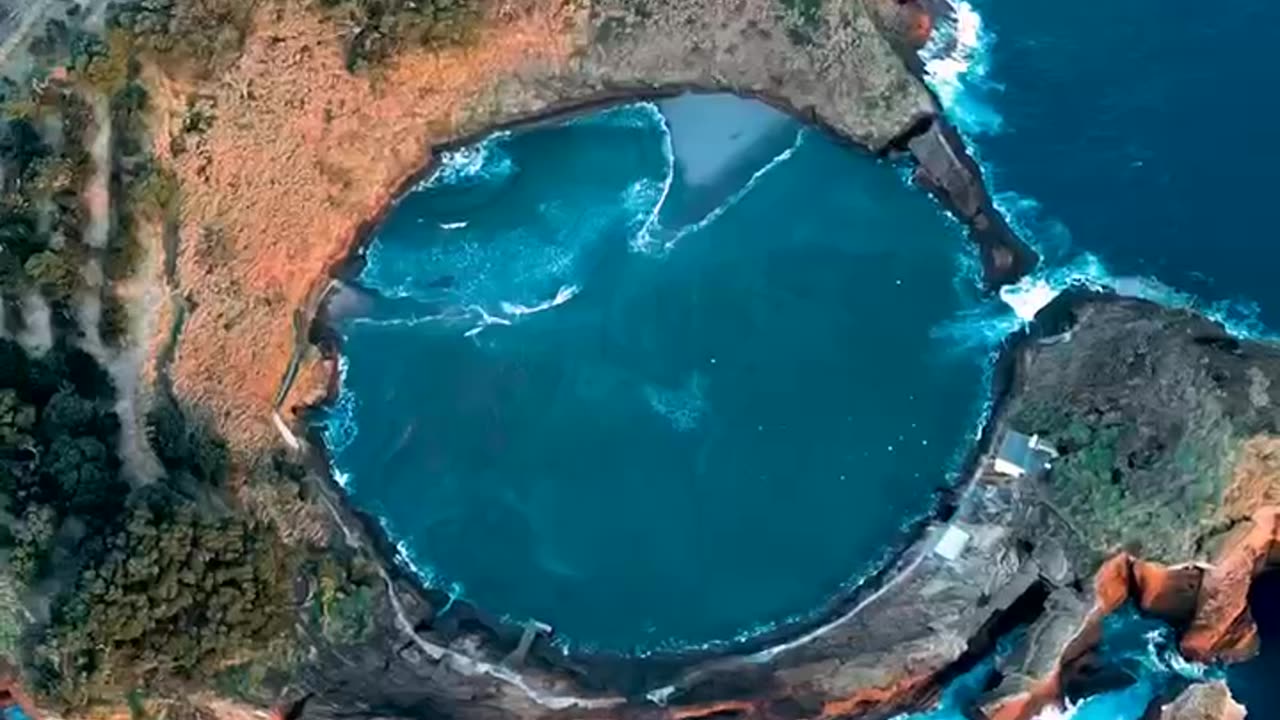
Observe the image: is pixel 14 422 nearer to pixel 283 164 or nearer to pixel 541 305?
pixel 283 164

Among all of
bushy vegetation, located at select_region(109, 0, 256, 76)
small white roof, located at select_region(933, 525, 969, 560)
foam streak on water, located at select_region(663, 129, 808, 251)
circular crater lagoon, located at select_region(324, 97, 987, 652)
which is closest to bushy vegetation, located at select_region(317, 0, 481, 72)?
bushy vegetation, located at select_region(109, 0, 256, 76)

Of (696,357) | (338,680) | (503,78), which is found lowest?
(338,680)

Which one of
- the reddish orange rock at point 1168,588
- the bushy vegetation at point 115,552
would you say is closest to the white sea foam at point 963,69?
the reddish orange rock at point 1168,588

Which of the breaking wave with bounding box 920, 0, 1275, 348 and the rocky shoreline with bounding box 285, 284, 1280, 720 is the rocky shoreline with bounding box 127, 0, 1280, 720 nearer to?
the rocky shoreline with bounding box 285, 284, 1280, 720

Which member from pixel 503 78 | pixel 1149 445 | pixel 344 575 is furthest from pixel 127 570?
pixel 1149 445

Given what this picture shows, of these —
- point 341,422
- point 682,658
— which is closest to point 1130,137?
point 682,658

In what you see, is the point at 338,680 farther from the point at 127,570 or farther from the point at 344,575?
the point at 127,570

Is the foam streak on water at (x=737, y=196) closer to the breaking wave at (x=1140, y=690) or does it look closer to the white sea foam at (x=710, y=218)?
the white sea foam at (x=710, y=218)
